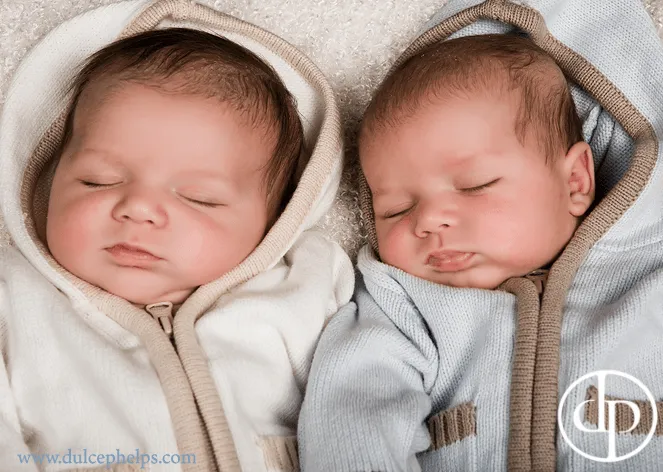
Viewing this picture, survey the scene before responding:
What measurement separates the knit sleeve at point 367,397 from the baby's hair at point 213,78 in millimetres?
379

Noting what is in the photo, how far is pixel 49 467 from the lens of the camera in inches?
66.0

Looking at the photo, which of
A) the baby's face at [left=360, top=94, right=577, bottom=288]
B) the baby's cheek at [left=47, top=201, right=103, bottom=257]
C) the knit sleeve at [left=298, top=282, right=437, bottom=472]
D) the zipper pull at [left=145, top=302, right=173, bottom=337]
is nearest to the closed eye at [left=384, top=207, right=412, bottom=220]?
the baby's face at [left=360, top=94, right=577, bottom=288]

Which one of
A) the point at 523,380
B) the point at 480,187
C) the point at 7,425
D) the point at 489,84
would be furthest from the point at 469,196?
the point at 7,425

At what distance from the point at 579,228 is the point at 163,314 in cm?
96

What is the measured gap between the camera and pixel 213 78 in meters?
1.99

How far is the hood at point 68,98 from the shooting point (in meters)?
2.03

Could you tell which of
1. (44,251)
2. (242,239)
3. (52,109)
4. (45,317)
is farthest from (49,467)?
(52,109)

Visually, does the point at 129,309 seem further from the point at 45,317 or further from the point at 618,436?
the point at 618,436

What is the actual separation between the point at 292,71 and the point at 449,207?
59cm

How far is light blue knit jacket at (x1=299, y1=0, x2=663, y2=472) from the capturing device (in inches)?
69.5

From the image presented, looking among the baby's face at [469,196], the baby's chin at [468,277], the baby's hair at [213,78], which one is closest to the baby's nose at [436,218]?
the baby's face at [469,196]

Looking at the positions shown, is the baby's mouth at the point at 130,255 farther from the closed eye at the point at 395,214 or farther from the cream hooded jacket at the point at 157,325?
the closed eye at the point at 395,214

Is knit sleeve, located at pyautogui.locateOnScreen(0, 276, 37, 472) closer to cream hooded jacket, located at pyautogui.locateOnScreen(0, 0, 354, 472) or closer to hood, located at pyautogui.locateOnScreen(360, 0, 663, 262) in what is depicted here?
cream hooded jacket, located at pyautogui.locateOnScreen(0, 0, 354, 472)

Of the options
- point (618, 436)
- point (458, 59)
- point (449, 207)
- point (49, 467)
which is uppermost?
point (458, 59)
